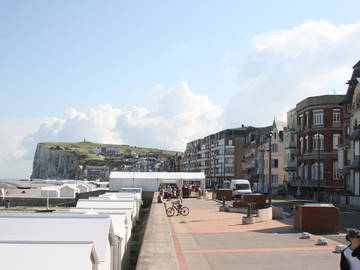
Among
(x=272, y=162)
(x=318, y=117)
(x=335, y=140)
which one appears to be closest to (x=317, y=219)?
(x=335, y=140)

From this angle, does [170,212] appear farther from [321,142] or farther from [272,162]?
[272,162]

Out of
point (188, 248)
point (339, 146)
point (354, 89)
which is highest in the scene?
point (354, 89)

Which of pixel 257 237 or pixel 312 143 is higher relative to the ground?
pixel 312 143

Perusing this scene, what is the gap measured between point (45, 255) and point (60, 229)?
2.36 m

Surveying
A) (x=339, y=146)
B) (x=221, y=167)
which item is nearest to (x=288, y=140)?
(x=339, y=146)

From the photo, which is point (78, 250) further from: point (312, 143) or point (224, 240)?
point (312, 143)

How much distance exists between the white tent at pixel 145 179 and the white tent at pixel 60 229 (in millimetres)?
50441

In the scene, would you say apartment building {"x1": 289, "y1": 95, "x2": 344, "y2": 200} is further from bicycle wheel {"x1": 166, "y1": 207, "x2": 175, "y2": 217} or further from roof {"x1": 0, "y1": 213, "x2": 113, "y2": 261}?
roof {"x1": 0, "y1": 213, "x2": 113, "y2": 261}

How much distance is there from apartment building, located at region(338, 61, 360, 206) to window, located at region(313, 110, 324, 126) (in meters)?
7.03

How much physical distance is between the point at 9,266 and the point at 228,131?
116276mm

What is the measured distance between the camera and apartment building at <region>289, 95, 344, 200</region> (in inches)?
2541

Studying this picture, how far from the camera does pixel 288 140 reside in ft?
254

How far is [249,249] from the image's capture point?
16.0 metres

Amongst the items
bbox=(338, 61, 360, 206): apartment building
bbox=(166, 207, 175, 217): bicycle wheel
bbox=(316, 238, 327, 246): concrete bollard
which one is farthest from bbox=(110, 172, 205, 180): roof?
bbox=(316, 238, 327, 246): concrete bollard
